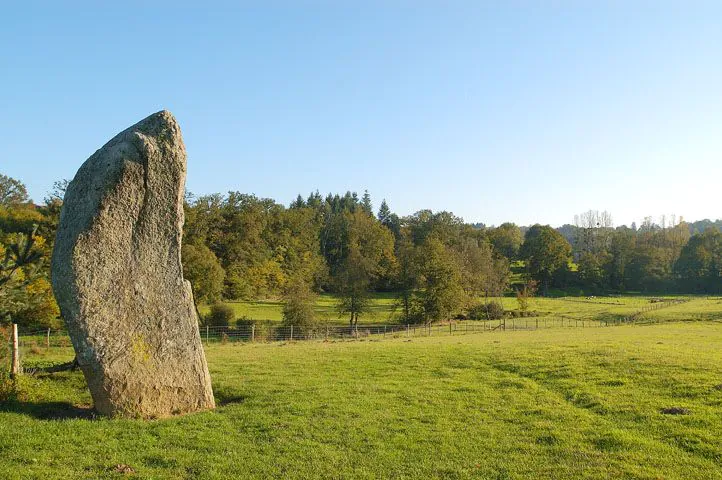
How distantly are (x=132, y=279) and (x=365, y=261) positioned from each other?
5840 cm

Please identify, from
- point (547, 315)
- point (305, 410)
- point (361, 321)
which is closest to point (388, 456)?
point (305, 410)

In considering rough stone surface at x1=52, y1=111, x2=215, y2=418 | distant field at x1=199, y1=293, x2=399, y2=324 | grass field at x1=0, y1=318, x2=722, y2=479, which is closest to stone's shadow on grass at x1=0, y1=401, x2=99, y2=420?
grass field at x1=0, y1=318, x2=722, y2=479

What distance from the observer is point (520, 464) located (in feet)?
32.9

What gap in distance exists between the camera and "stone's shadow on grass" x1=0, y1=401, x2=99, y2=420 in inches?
520

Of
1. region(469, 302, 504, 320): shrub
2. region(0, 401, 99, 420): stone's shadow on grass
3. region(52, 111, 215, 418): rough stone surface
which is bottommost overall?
region(469, 302, 504, 320): shrub

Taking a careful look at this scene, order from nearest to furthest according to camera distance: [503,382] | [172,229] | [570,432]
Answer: [570,432]
[172,229]
[503,382]

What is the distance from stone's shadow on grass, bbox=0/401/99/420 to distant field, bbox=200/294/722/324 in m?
47.5

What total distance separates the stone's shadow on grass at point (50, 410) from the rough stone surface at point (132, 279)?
630 millimetres

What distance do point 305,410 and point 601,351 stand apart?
579 inches

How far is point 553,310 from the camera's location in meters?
77.8

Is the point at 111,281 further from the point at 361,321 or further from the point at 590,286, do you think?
the point at 590,286

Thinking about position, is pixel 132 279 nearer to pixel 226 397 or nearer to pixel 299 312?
pixel 226 397

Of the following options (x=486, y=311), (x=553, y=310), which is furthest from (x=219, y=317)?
(x=553, y=310)

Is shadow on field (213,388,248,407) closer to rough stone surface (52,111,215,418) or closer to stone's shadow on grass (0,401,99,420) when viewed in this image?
rough stone surface (52,111,215,418)
